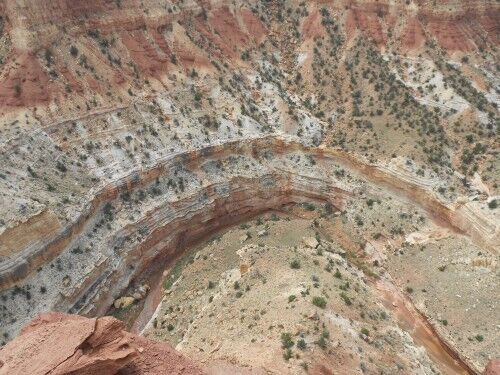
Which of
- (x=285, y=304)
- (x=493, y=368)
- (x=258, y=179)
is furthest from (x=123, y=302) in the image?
(x=493, y=368)

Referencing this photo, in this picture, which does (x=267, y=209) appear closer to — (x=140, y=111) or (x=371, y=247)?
(x=371, y=247)

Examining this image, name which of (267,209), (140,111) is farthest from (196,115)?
(267,209)

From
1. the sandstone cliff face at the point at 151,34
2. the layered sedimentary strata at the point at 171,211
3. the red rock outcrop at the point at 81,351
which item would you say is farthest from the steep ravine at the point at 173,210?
the red rock outcrop at the point at 81,351

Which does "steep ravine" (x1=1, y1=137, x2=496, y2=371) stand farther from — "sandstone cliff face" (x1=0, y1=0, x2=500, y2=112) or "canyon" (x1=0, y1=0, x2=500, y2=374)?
"sandstone cliff face" (x1=0, y1=0, x2=500, y2=112)

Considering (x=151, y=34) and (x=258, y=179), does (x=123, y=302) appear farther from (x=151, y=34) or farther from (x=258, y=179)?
(x=151, y=34)

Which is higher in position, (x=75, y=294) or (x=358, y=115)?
(x=358, y=115)

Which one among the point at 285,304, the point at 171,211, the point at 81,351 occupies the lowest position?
the point at 81,351

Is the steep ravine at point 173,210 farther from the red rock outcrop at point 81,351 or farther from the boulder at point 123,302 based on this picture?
the red rock outcrop at point 81,351
